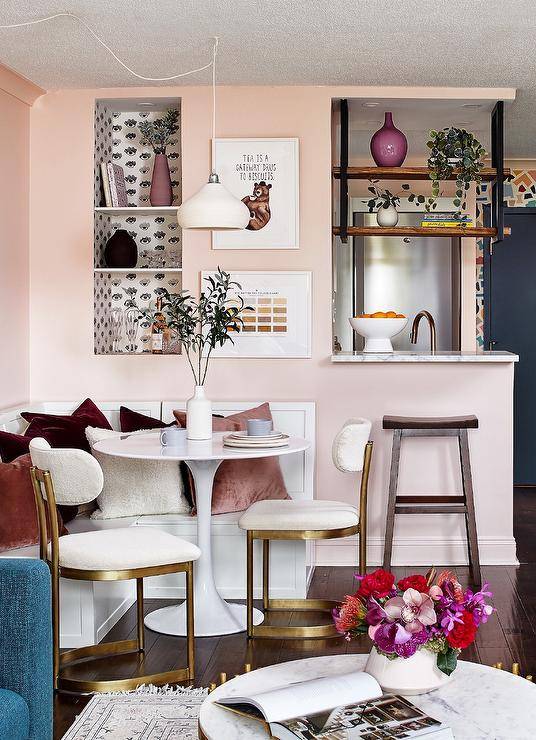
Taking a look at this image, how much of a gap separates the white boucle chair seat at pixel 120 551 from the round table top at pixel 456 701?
934 millimetres

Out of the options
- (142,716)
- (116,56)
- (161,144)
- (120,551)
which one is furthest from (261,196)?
(142,716)

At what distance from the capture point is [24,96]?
4.88 meters

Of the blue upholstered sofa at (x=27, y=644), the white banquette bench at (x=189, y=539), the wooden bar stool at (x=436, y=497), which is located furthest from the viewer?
the wooden bar stool at (x=436, y=497)

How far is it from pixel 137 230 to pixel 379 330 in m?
1.51

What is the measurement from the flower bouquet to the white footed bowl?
289 cm

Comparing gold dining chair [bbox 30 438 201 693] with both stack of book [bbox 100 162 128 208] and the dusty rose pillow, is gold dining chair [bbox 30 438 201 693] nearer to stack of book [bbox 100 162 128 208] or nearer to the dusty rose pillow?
the dusty rose pillow

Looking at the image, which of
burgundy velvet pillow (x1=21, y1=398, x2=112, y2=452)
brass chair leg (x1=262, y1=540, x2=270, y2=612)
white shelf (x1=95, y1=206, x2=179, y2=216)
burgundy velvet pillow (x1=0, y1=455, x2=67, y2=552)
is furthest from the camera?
white shelf (x1=95, y1=206, x2=179, y2=216)

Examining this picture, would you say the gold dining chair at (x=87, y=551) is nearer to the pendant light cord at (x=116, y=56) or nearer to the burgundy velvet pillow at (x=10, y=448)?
the burgundy velvet pillow at (x=10, y=448)

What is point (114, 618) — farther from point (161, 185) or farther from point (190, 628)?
point (161, 185)

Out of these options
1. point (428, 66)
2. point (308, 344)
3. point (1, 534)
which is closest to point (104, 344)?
point (308, 344)

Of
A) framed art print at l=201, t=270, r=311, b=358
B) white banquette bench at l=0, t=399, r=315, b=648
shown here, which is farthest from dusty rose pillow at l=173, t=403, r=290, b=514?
framed art print at l=201, t=270, r=311, b=358

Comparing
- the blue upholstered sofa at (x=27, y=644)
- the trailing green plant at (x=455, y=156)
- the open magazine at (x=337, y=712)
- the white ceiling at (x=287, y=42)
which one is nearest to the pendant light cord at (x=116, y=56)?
the white ceiling at (x=287, y=42)

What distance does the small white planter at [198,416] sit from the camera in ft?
13.1

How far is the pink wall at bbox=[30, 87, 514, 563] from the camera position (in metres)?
5.00
